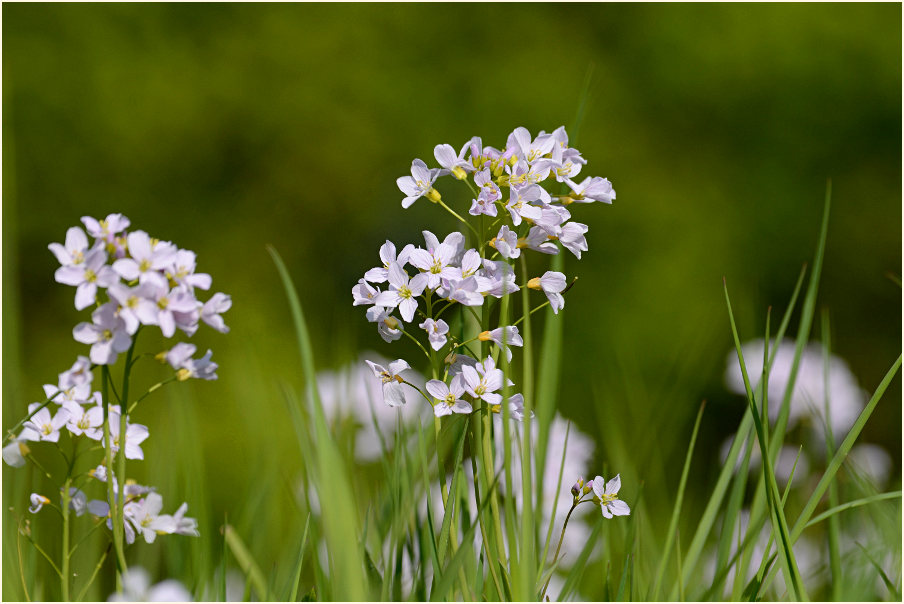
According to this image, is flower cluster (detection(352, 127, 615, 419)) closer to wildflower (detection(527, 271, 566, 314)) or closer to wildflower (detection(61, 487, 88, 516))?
wildflower (detection(527, 271, 566, 314))

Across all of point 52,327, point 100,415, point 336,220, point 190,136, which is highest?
point 190,136

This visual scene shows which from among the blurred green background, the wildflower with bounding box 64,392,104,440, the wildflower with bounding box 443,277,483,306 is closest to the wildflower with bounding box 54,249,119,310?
the wildflower with bounding box 64,392,104,440

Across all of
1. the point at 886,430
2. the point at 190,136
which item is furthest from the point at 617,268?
the point at 190,136

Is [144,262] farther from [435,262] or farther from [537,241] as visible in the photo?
[537,241]

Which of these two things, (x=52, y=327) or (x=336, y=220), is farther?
(x=336, y=220)

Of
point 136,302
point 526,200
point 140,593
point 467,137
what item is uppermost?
point 467,137

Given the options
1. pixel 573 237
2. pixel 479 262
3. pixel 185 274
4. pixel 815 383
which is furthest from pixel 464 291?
pixel 815 383

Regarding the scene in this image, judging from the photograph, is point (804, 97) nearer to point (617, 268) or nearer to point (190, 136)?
point (617, 268)
